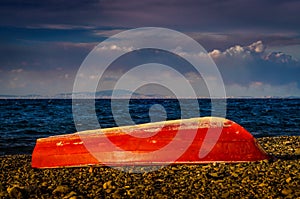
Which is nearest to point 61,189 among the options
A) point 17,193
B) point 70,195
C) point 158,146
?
point 70,195

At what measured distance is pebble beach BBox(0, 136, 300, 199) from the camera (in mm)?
5957

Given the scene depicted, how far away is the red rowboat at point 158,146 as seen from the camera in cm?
796

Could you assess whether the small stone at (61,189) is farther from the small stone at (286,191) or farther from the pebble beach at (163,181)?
the small stone at (286,191)

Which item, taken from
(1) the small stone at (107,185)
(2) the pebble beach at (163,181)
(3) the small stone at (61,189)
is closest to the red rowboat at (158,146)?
(2) the pebble beach at (163,181)

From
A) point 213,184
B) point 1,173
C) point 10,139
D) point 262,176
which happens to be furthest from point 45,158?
point 10,139

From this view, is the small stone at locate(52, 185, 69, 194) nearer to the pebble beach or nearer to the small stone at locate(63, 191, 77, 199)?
the pebble beach

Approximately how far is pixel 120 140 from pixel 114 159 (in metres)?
0.46

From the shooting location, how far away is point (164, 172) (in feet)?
24.1

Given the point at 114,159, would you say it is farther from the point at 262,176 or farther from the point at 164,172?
the point at 262,176

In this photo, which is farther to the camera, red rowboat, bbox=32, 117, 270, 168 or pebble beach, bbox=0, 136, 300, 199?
red rowboat, bbox=32, 117, 270, 168

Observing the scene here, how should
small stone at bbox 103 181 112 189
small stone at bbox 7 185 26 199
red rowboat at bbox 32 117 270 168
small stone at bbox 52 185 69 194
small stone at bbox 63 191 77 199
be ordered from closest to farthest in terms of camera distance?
small stone at bbox 63 191 77 199 < small stone at bbox 7 185 26 199 < small stone at bbox 52 185 69 194 < small stone at bbox 103 181 112 189 < red rowboat at bbox 32 117 270 168

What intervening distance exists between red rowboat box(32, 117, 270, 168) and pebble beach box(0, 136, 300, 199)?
0.22 m

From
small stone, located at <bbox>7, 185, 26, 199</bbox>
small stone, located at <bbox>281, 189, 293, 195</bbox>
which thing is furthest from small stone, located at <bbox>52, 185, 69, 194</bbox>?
small stone, located at <bbox>281, 189, 293, 195</bbox>

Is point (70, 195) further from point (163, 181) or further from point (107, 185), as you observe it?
point (163, 181)
